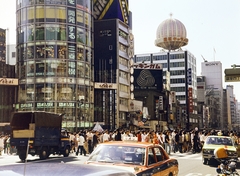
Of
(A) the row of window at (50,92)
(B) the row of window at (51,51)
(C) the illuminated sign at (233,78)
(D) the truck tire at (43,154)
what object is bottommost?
(D) the truck tire at (43,154)

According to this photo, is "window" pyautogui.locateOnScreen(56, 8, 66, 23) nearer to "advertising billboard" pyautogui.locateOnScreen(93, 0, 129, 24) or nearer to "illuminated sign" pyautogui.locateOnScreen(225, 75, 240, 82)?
"advertising billboard" pyautogui.locateOnScreen(93, 0, 129, 24)

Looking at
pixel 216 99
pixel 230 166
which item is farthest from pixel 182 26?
pixel 230 166

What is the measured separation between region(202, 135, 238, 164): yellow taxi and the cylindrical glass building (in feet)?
140

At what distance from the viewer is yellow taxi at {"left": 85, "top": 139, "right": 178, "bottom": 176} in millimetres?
8508

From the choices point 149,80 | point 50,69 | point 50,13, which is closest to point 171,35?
point 149,80

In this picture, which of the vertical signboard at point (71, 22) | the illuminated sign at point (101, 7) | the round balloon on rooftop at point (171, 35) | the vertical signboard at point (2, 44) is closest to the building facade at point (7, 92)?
the vertical signboard at point (71, 22)

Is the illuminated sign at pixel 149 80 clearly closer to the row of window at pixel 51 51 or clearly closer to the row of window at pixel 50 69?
the row of window at pixel 51 51

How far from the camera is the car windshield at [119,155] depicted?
8.69 m

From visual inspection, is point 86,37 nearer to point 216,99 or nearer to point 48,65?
point 48,65

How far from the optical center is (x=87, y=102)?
213ft

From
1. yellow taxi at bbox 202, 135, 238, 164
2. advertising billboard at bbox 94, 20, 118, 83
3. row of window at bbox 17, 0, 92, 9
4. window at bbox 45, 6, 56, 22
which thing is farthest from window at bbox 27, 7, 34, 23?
yellow taxi at bbox 202, 135, 238, 164

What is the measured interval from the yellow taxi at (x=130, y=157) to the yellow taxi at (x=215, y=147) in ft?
33.0

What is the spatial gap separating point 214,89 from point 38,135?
6416 inches

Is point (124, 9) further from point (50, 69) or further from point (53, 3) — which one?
point (50, 69)
